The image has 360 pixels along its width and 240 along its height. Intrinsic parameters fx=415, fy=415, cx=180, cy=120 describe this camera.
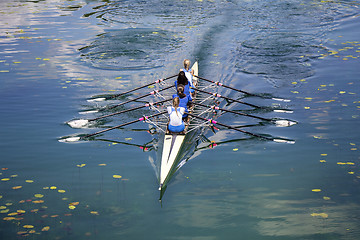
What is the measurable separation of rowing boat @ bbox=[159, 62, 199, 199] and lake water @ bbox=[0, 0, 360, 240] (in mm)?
335

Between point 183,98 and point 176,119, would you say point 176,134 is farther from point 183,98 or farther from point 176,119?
point 183,98

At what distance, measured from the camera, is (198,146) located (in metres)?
13.5

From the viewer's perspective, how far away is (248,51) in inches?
922

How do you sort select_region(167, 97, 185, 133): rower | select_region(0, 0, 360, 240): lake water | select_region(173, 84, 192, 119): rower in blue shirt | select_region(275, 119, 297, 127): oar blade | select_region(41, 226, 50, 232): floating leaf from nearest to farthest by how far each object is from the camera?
select_region(41, 226, 50, 232): floating leaf < select_region(0, 0, 360, 240): lake water < select_region(167, 97, 185, 133): rower < select_region(173, 84, 192, 119): rower in blue shirt < select_region(275, 119, 297, 127): oar blade

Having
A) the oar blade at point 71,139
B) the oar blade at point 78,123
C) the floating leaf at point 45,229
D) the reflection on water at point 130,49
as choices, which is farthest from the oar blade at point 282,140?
the reflection on water at point 130,49

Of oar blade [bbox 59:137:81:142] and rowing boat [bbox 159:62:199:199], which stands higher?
rowing boat [bbox 159:62:199:199]

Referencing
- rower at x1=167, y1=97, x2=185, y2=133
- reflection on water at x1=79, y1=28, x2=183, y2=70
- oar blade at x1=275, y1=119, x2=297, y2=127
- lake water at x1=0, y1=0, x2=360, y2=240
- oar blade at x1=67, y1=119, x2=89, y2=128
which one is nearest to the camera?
lake water at x1=0, y1=0, x2=360, y2=240

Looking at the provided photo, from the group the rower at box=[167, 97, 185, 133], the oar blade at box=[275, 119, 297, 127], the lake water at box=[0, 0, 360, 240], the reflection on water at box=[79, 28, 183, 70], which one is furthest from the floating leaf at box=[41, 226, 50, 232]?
the reflection on water at box=[79, 28, 183, 70]

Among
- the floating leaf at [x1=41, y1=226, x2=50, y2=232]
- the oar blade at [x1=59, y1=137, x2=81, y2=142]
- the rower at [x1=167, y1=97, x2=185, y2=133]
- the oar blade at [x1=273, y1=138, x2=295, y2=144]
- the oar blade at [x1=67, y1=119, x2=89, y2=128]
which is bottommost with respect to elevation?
the oar blade at [x1=59, y1=137, x2=81, y2=142]

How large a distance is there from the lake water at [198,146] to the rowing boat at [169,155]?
33 cm

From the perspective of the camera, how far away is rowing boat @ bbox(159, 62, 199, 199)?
10.9 meters

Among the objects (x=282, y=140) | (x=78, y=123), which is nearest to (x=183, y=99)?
(x=282, y=140)

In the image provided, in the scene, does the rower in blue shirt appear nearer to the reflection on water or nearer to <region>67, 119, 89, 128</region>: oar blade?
<region>67, 119, 89, 128</region>: oar blade

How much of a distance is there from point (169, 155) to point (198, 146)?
1.92 meters
